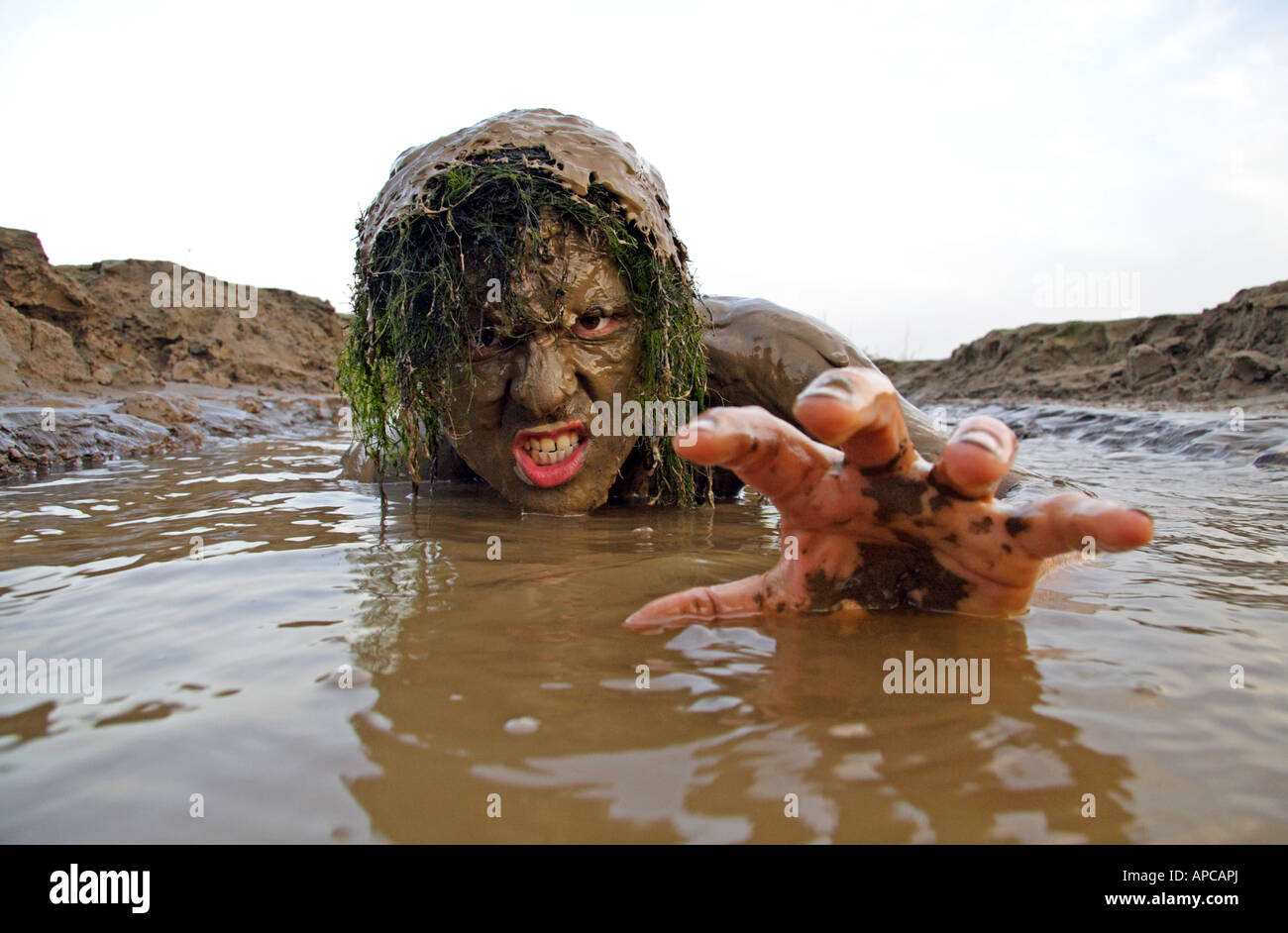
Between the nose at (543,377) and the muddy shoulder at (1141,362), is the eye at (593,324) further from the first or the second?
the muddy shoulder at (1141,362)

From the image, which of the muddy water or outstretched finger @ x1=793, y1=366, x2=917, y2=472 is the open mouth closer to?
the muddy water

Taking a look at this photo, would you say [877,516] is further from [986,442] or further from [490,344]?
[490,344]

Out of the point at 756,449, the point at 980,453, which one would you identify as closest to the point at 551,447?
the point at 756,449

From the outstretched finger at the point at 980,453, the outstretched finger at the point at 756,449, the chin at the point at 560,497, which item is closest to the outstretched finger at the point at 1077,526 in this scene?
the outstretched finger at the point at 980,453

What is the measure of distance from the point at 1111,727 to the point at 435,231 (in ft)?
9.39

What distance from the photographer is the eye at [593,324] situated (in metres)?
3.30

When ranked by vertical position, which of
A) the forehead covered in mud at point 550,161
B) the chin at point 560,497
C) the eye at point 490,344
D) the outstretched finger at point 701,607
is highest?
the forehead covered in mud at point 550,161

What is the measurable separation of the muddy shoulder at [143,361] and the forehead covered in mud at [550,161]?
11.8ft

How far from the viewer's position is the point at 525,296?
3.14m

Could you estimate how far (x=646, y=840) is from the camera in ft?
3.27

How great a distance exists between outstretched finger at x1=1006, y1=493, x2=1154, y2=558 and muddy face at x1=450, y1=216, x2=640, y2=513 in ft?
6.49

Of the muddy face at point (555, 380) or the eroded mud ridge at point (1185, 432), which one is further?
the eroded mud ridge at point (1185, 432)
